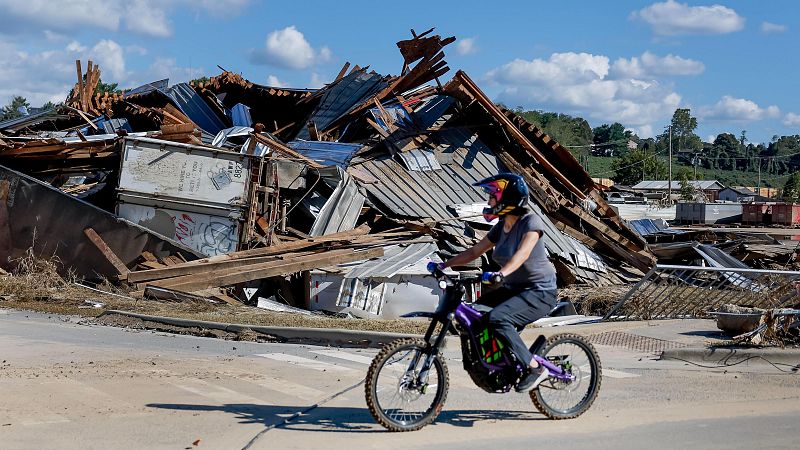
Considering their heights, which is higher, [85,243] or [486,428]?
[85,243]

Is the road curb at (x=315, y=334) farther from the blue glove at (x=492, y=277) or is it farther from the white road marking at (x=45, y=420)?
the white road marking at (x=45, y=420)

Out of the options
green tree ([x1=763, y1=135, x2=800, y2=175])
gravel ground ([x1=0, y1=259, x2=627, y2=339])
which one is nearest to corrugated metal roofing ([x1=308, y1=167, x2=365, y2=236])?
gravel ground ([x1=0, y1=259, x2=627, y2=339])

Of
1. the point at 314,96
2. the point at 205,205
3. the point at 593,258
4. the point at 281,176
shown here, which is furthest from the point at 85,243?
the point at 593,258

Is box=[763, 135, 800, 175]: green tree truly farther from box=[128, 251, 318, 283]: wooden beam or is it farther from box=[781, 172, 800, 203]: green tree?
box=[128, 251, 318, 283]: wooden beam

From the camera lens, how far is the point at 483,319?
682cm

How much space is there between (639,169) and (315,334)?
105 m

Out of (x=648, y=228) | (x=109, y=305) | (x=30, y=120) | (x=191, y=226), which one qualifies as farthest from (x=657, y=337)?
(x=30, y=120)

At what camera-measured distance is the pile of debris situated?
56.5 ft

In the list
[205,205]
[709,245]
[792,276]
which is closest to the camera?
[792,276]

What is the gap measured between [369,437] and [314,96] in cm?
1900

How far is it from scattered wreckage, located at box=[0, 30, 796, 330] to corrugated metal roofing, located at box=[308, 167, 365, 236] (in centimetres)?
4

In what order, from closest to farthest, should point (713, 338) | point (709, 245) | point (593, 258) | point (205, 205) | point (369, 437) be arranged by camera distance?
point (369, 437), point (713, 338), point (205, 205), point (593, 258), point (709, 245)

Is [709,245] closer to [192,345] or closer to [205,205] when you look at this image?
[205,205]

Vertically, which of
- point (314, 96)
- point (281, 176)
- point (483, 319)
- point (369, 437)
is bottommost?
point (369, 437)
